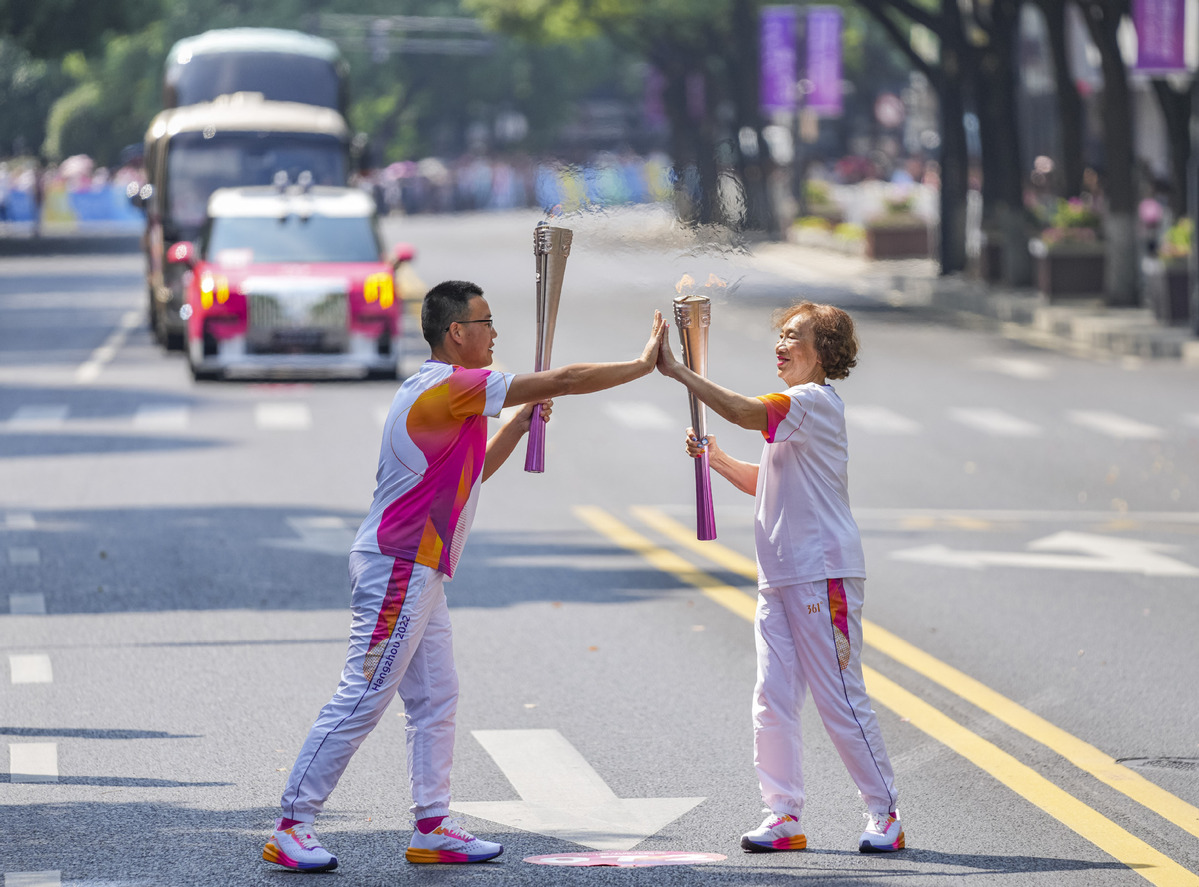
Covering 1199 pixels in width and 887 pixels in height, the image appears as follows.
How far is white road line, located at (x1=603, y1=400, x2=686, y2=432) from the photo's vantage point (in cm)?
1978

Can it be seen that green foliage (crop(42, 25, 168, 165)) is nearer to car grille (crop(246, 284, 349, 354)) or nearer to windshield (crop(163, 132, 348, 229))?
windshield (crop(163, 132, 348, 229))

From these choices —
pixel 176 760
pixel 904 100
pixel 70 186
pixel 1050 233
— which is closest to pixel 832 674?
pixel 176 760

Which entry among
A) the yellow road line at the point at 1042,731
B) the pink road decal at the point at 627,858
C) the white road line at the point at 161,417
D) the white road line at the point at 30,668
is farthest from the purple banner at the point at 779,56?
the pink road decal at the point at 627,858

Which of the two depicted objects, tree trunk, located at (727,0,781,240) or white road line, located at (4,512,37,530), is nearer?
white road line, located at (4,512,37,530)

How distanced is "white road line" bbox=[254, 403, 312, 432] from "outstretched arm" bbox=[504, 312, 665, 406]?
43.1 feet

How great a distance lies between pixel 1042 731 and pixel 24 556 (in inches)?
255

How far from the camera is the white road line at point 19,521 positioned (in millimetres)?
13534

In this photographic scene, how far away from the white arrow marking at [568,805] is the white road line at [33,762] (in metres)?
1.44

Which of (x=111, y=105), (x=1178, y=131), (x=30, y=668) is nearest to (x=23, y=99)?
(x=111, y=105)

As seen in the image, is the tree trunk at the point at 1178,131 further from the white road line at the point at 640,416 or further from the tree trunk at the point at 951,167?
the white road line at the point at 640,416

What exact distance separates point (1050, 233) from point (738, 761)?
2604cm

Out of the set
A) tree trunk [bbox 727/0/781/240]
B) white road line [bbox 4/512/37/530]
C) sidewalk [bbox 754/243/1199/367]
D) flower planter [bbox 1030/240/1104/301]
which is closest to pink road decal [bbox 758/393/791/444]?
white road line [bbox 4/512/37/530]

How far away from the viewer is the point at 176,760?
7625mm

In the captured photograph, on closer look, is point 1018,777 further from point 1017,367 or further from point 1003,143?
point 1003,143
